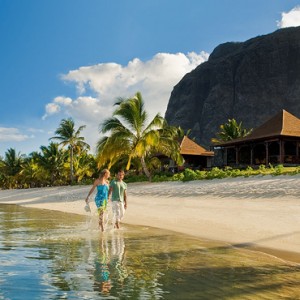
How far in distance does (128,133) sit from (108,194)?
19.0 meters

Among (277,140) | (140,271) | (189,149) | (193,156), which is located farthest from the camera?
(193,156)

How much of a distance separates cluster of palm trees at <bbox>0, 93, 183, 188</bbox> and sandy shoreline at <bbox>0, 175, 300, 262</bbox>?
275 inches

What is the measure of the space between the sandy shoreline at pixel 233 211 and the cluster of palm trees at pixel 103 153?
22.9 feet

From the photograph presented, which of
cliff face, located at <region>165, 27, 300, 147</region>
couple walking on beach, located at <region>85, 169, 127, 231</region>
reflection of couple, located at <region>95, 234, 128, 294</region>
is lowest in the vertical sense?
reflection of couple, located at <region>95, 234, 128, 294</region>

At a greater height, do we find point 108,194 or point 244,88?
point 244,88

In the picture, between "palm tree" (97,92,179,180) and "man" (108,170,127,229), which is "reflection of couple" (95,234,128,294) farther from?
"palm tree" (97,92,179,180)

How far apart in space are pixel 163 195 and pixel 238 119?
66912mm

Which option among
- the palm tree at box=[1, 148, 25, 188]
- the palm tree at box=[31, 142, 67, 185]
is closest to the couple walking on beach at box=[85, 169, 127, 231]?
the palm tree at box=[31, 142, 67, 185]

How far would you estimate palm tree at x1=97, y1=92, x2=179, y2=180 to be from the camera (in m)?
28.8

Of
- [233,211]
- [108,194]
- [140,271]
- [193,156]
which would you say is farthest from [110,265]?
[193,156]

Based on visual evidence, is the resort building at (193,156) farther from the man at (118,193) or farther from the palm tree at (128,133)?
the man at (118,193)

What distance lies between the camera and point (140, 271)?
18.0 feet

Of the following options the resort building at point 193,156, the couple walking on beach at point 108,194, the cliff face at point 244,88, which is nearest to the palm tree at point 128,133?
the resort building at point 193,156

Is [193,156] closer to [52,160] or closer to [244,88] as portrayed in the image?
[52,160]
